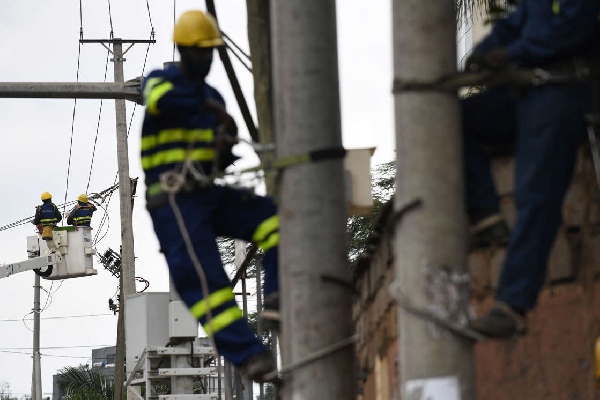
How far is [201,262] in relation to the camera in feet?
19.2

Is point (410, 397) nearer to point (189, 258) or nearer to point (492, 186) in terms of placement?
point (492, 186)

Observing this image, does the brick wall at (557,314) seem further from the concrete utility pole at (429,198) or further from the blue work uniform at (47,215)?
the blue work uniform at (47,215)

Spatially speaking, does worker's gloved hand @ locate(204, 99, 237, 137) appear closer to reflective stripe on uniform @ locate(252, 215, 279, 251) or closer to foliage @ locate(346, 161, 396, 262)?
reflective stripe on uniform @ locate(252, 215, 279, 251)

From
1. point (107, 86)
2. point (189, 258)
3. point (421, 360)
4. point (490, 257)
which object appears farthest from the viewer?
point (107, 86)

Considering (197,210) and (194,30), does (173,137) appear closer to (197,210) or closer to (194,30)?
(197,210)

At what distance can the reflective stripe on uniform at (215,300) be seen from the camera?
5.77 meters

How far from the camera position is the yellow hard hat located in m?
5.93

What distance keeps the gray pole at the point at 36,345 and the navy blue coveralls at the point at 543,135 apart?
33.3m

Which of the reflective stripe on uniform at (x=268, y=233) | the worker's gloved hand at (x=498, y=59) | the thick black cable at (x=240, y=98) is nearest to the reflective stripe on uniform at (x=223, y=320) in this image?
the reflective stripe on uniform at (x=268, y=233)

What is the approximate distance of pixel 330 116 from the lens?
4.48 m

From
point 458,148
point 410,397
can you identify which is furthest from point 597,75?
point 410,397

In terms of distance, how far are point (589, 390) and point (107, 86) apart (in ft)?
36.5

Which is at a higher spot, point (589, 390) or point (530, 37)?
point (530, 37)

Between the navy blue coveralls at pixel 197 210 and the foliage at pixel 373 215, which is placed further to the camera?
the foliage at pixel 373 215
